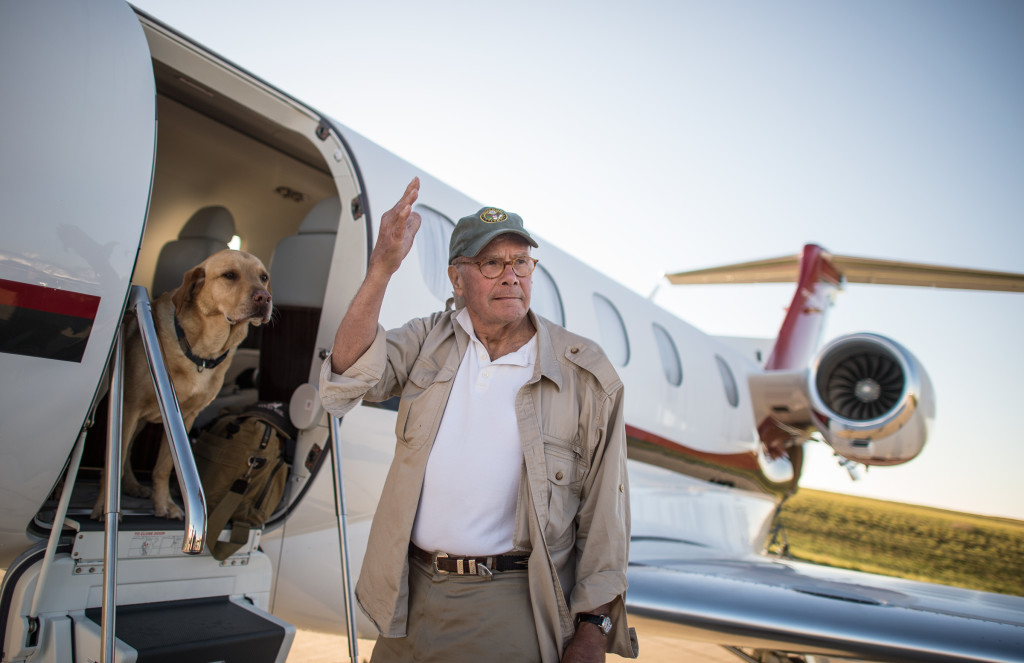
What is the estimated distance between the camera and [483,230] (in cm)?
210

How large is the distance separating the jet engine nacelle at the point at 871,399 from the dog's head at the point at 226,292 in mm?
5428


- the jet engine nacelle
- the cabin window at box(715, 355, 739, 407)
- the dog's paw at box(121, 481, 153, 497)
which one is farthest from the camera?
the cabin window at box(715, 355, 739, 407)

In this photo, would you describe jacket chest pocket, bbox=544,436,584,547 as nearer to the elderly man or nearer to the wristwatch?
the elderly man

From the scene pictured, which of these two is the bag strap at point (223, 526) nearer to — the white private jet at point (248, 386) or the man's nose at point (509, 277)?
the white private jet at point (248, 386)

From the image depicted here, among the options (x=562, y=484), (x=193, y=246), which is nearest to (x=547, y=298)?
(x=193, y=246)

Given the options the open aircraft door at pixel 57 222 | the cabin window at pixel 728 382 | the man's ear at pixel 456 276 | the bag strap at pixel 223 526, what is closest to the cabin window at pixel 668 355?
the cabin window at pixel 728 382

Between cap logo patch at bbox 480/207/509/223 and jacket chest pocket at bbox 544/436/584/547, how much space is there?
26.7 inches

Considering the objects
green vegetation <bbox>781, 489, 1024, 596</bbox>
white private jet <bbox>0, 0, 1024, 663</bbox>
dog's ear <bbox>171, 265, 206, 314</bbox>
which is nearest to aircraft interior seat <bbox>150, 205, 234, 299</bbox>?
white private jet <bbox>0, 0, 1024, 663</bbox>

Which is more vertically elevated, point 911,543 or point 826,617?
point 826,617

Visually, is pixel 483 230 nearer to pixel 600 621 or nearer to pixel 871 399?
pixel 600 621

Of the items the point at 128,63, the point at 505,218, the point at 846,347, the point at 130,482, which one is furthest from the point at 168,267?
the point at 846,347

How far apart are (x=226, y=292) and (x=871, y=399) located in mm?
5945

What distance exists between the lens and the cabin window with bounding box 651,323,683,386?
22.3 ft

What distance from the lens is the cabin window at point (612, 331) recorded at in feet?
19.3
